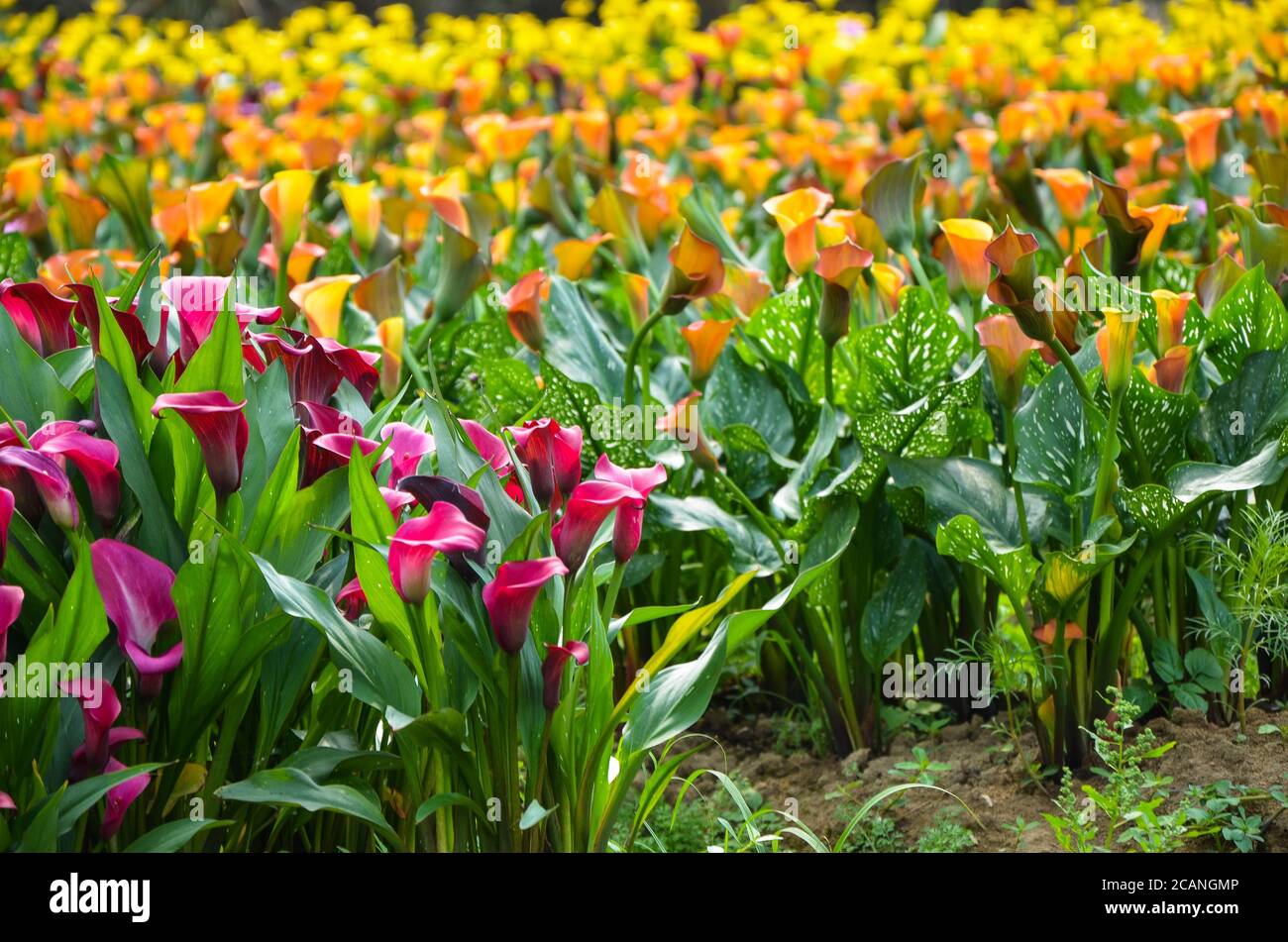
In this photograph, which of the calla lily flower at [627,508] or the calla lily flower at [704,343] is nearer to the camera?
the calla lily flower at [627,508]

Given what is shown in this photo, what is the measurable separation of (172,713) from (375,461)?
401 mm

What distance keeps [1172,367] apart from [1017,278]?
0.49m

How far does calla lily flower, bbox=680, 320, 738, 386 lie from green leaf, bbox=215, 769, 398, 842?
42.5 inches

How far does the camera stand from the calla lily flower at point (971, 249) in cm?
241

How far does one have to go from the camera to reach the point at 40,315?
2.07 m

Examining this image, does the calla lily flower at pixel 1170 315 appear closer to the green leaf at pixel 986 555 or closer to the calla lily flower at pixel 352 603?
the green leaf at pixel 986 555

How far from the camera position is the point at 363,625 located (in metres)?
1.88

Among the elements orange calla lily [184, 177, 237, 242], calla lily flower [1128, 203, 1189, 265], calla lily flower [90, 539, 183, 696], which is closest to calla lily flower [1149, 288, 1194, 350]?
calla lily flower [1128, 203, 1189, 265]

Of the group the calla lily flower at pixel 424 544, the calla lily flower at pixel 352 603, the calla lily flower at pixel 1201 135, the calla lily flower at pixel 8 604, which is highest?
the calla lily flower at pixel 1201 135

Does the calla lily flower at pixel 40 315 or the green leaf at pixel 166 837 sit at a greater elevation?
the calla lily flower at pixel 40 315

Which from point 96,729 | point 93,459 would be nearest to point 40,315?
point 93,459

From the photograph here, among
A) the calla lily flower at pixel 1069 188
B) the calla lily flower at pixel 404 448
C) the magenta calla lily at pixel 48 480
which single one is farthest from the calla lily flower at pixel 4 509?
the calla lily flower at pixel 1069 188

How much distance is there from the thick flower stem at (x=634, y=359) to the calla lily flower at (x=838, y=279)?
11.3 inches

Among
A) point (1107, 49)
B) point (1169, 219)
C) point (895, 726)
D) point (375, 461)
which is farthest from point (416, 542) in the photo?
point (1107, 49)
